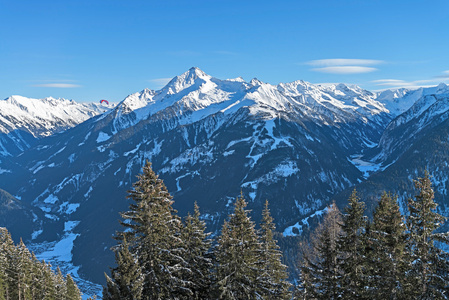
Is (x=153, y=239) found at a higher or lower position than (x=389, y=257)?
higher

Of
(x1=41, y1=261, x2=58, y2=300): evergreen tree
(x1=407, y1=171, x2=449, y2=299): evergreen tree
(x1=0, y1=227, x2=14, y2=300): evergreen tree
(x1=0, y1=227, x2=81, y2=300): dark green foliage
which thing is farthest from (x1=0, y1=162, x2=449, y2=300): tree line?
(x1=41, y1=261, x2=58, y2=300): evergreen tree

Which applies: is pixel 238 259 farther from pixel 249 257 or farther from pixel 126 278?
pixel 126 278

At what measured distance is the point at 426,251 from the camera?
2769 cm

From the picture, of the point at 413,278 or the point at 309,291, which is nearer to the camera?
the point at 413,278

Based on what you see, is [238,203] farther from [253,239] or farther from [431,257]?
[431,257]

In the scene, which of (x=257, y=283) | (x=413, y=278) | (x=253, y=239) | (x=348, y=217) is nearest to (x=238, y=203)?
(x=253, y=239)

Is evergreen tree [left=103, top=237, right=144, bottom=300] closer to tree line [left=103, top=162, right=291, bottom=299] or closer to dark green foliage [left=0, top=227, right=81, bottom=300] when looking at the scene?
tree line [left=103, top=162, right=291, bottom=299]

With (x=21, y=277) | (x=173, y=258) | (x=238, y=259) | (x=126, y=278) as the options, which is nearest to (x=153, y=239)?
(x=173, y=258)

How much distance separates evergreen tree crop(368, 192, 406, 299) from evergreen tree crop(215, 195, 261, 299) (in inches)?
374

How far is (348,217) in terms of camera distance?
111ft

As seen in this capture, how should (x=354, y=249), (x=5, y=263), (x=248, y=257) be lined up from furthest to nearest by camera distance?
(x=5, y=263), (x=354, y=249), (x=248, y=257)

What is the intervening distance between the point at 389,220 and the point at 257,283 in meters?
12.5

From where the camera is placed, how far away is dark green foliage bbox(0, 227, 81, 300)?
61.0 meters

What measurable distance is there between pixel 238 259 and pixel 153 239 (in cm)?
735
